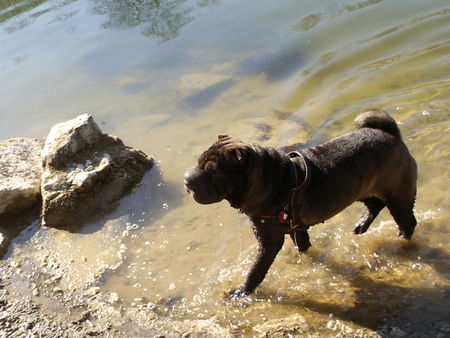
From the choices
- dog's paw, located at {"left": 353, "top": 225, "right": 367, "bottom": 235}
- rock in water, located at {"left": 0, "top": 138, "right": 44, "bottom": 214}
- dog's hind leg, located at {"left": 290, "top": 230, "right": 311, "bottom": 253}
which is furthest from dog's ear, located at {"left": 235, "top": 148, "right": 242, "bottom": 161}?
rock in water, located at {"left": 0, "top": 138, "right": 44, "bottom": 214}

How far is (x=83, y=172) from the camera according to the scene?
5.45m

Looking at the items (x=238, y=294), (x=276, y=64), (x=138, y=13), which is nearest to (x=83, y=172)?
(x=238, y=294)

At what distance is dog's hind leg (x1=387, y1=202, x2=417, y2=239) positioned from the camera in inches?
161

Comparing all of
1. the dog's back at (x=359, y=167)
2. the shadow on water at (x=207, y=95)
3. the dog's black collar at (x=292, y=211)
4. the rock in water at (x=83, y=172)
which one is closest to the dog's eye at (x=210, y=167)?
the dog's black collar at (x=292, y=211)

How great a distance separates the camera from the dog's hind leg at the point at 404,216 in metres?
4.10

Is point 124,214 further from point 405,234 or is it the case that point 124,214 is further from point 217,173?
point 405,234

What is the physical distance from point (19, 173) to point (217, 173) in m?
3.58

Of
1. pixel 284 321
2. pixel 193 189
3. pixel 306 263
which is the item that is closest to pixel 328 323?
pixel 284 321

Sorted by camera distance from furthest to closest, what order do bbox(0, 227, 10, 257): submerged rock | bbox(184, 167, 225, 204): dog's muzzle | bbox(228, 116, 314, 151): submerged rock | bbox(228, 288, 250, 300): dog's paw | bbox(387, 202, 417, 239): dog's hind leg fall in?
bbox(228, 116, 314, 151): submerged rock, bbox(0, 227, 10, 257): submerged rock, bbox(387, 202, 417, 239): dog's hind leg, bbox(228, 288, 250, 300): dog's paw, bbox(184, 167, 225, 204): dog's muzzle

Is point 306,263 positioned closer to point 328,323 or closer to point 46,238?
point 328,323

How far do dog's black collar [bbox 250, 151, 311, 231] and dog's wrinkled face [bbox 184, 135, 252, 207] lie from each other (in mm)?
471

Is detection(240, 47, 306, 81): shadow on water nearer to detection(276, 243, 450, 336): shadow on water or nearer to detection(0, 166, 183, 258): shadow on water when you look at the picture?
detection(0, 166, 183, 258): shadow on water

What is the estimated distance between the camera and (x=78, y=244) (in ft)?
16.3

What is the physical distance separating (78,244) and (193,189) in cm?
237
